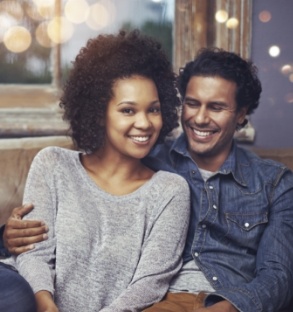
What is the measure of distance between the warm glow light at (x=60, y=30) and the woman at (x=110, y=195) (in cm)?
73

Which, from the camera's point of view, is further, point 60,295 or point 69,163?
point 69,163

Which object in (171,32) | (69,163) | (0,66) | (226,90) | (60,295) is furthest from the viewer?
(171,32)

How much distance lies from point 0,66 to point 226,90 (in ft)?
3.20

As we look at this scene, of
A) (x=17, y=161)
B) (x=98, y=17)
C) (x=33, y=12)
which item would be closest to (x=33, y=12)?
(x=33, y=12)

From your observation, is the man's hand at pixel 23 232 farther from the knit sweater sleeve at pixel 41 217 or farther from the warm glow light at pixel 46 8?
the warm glow light at pixel 46 8

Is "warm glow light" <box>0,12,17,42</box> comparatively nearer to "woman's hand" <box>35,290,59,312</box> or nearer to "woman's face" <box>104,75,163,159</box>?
"woman's face" <box>104,75,163,159</box>

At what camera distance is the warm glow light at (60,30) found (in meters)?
2.76

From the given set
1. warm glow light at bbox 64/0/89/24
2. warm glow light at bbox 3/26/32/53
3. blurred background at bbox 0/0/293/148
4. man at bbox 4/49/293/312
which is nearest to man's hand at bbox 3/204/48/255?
man at bbox 4/49/293/312

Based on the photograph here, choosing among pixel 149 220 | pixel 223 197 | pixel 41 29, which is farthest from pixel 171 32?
pixel 149 220

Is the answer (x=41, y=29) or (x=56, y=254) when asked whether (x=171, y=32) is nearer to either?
(x=41, y=29)

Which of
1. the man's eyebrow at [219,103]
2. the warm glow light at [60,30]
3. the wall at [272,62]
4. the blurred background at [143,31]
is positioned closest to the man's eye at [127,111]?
the man's eyebrow at [219,103]

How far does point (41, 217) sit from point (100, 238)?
0.55 ft

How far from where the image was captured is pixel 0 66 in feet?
8.91

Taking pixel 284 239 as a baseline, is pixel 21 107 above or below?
above
